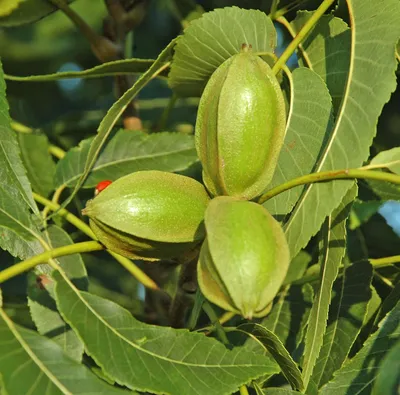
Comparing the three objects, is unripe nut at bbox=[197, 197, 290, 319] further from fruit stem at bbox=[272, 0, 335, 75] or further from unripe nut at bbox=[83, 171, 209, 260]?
fruit stem at bbox=[272, 0, 335, 75]

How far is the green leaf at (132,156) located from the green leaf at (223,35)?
0.81 feet

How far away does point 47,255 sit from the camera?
120cm

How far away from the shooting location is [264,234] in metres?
1.01

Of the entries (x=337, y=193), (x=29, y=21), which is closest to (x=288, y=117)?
(x=337, y=193)

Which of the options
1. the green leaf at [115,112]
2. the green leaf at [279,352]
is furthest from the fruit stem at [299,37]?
the green leaf at [279,352]

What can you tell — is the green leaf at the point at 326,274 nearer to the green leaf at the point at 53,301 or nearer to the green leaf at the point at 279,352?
the green leaf at the point at 279,352

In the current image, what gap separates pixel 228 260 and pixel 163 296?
576 mm

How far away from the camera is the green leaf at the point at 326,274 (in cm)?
117

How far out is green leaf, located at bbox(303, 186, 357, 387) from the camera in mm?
1172

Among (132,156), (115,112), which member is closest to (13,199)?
(115,112)

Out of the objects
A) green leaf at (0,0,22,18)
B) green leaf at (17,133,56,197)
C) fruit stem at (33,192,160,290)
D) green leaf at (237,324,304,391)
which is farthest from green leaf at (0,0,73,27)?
green leaf at (237,324,304,391)

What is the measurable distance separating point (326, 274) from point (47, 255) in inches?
16.8

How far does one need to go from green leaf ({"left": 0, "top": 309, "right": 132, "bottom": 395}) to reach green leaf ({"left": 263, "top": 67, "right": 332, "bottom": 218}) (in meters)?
0.36

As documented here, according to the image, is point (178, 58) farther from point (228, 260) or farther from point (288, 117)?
point (228, 260)
